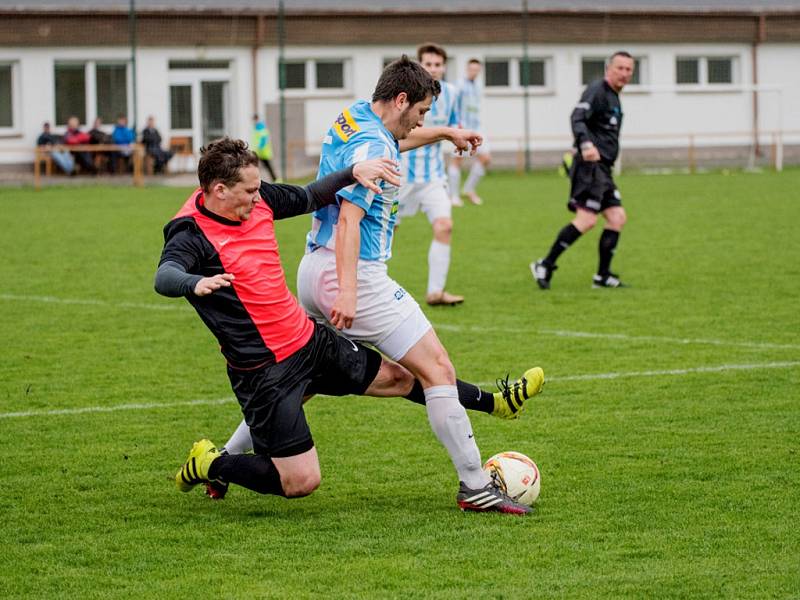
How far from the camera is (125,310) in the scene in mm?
12133

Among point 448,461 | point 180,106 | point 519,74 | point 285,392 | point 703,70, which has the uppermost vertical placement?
point 703,70

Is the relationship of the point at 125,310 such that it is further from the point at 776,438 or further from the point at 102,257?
the point at 776,438

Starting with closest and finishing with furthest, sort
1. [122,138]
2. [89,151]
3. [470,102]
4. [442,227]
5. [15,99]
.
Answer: [442,227] → [470,102] → [89,151] → [122,138] → [15,99]

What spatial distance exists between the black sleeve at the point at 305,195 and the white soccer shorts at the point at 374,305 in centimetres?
31

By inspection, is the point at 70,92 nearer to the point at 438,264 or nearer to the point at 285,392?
the point at 438,264

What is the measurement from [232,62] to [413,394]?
3183cm

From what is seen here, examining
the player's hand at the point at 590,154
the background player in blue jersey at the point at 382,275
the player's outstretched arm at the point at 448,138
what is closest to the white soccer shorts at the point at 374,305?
the background player in blue jersey at the point at 382,275

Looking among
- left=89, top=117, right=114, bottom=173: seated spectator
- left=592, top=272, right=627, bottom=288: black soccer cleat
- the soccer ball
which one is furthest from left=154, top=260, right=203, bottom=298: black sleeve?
left=89, top=117, right=114, bottom=173: seated spectator

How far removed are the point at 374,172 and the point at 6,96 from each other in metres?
31.6

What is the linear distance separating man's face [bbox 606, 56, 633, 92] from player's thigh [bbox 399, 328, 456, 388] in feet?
24.1

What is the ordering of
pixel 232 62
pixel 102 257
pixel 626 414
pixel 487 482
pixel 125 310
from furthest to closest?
pixel 232 62
pixel 102 257
pixel 125 310
pixel 626 414
pixel 487 482

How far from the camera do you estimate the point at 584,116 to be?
12.8m

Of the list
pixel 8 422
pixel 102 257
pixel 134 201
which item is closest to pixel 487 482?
pixel 8 422

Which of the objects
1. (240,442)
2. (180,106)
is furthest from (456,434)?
(180,106)
